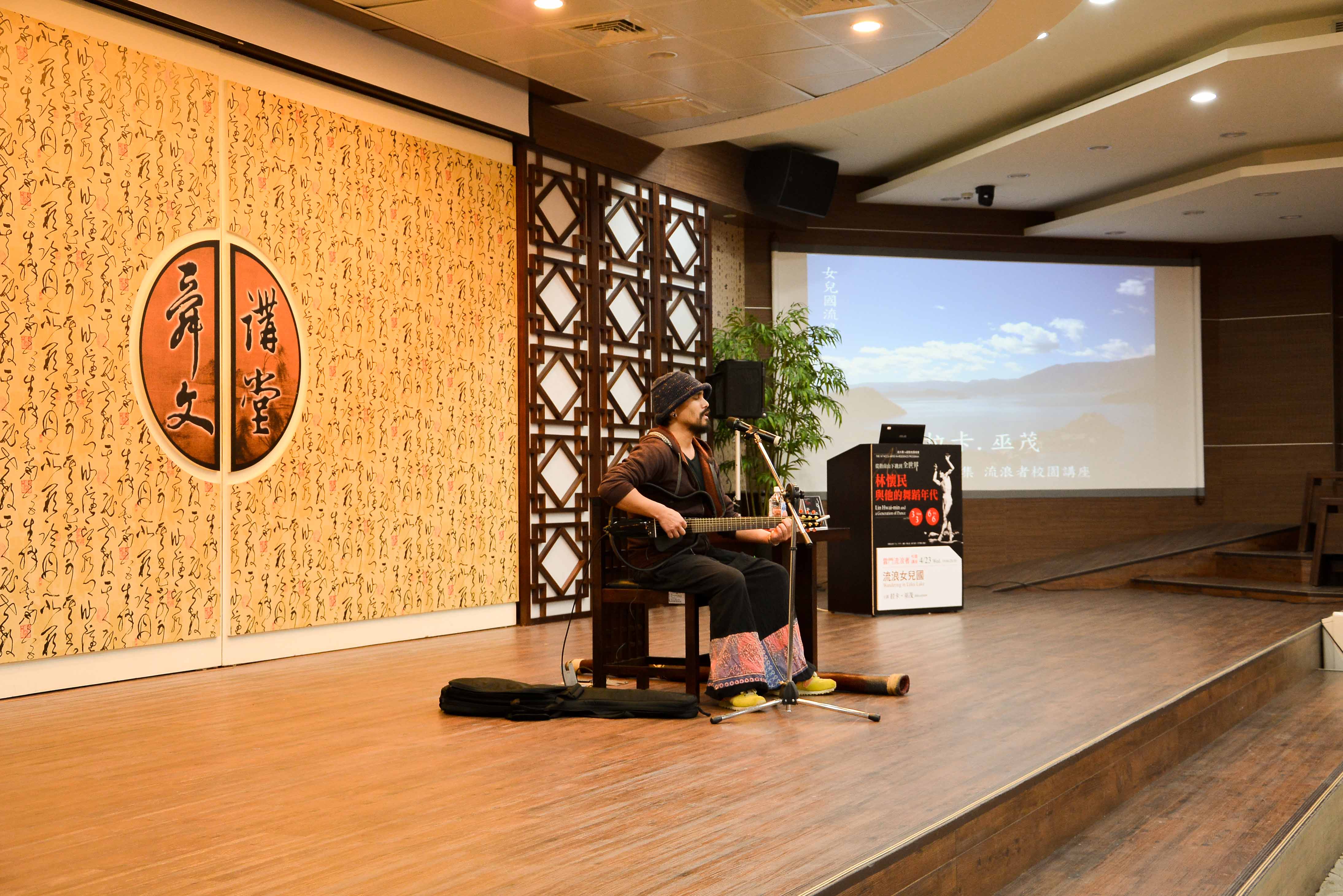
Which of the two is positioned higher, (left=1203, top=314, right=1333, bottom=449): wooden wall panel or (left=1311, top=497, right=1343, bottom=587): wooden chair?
(left=1203, top=314, right=1333, bottom=449): wooden wall panel

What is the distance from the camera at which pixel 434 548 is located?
6.27 meters

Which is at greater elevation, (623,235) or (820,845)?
(623,235)

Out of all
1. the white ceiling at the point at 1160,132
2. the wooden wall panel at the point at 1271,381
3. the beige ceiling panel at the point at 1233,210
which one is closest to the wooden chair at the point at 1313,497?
Answer: the wooden wall panel at the point at 1271,381

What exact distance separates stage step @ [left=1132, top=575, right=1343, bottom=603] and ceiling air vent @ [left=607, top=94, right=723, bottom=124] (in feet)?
17.6

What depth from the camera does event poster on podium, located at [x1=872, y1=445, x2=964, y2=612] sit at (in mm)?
7391

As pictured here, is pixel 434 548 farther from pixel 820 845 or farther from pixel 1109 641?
pixel 820 845

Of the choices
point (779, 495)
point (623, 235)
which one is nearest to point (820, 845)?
point (779, 495)

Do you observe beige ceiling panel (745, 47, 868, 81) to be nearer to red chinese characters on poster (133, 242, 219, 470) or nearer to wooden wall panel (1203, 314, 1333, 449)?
red chinese characters on poster (133, 242, 219, 470)

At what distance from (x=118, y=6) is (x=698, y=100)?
3224 millimetres

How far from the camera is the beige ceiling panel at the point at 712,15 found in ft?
17.1

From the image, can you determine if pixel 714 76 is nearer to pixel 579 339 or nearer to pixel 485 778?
pixel 579 339

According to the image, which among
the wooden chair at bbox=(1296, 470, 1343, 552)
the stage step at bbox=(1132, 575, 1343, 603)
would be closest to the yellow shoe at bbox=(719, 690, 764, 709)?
the stage step at bbox=(1132, 575, 1343, 603)

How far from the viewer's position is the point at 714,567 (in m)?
4.08

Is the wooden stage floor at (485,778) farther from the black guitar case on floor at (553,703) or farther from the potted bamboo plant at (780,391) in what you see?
the potted bamboo plant at (780,391)
